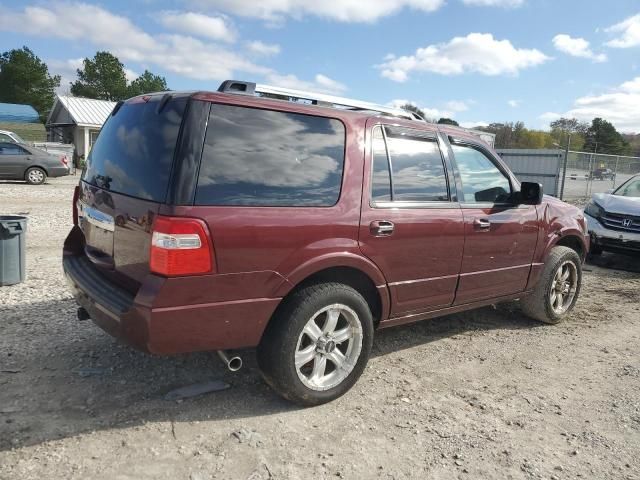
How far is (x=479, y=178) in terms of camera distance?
14.1ft

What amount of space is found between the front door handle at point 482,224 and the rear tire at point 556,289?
1.18 m

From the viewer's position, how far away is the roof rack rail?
3.28m

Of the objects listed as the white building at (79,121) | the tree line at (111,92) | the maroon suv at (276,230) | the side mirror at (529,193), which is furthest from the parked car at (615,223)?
the tree line at (111,92)

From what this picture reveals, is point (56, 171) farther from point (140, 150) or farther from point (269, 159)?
point (269, 159)

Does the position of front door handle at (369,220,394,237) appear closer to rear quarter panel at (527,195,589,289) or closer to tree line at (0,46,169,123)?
rear quarter panel at (527,195,589,289)

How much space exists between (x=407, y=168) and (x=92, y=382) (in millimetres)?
2645

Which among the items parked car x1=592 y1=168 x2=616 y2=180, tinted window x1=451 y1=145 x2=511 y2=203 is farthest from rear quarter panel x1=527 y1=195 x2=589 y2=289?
parked car x1=592 y1=168 x2=616 y2=180

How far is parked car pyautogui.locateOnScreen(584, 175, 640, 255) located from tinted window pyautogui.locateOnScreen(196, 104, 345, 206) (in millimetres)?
6731

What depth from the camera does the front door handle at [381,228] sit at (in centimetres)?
340

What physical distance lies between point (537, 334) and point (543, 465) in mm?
2316

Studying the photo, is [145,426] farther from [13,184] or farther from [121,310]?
[13,184]

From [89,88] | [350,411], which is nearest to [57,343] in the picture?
[350,411]

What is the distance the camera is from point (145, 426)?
3.04 m

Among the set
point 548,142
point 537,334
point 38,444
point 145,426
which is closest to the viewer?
point 38,444
